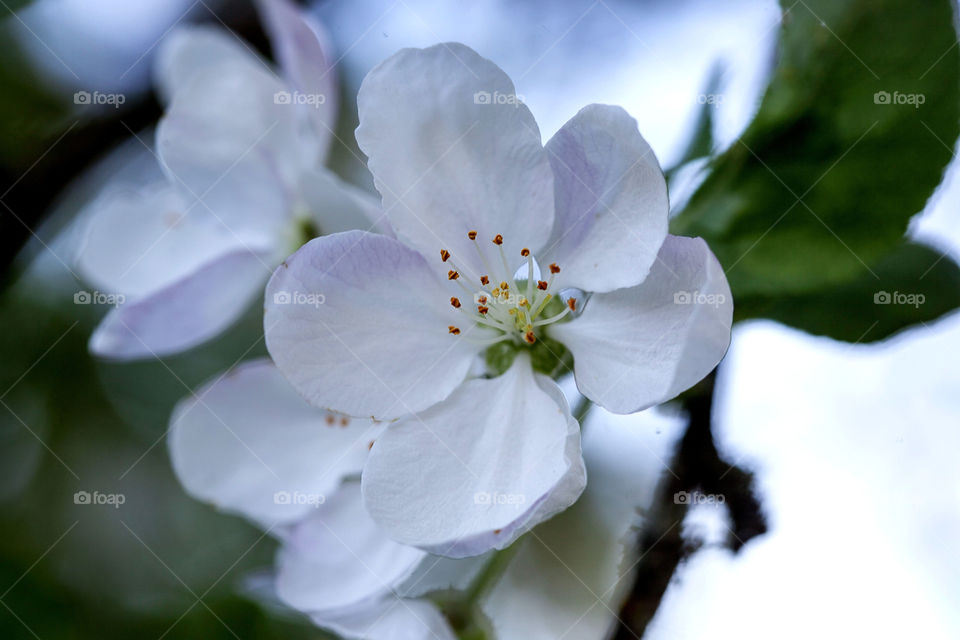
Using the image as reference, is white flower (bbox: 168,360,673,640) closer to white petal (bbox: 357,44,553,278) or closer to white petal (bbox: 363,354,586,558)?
white petal (bbox: 363,354,586,558)

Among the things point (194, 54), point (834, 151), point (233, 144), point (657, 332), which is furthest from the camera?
point (194, 54)

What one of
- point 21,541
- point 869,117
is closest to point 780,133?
point 869,117

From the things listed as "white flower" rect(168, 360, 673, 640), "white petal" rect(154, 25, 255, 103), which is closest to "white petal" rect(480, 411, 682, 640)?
"white flower" rect(168, 360, 673, 640)

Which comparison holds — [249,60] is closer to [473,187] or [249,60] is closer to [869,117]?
[473,187]

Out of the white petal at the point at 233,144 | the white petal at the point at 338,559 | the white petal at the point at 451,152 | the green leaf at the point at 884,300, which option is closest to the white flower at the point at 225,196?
the white petal at the point at 233,144

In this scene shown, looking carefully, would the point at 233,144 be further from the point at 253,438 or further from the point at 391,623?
the point at 391,623

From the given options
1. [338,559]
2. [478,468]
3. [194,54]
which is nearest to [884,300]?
[478,468]
